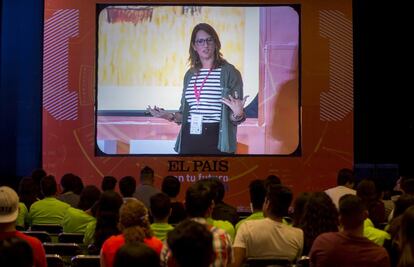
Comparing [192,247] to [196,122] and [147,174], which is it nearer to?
[147,174]

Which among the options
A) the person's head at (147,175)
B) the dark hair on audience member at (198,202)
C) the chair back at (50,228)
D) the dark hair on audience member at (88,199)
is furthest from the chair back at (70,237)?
the person's head at (147,175)

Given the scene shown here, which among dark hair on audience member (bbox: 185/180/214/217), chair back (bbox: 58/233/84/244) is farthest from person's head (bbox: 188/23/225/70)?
dark hair on audience member (bbox: 185/180/214/217)

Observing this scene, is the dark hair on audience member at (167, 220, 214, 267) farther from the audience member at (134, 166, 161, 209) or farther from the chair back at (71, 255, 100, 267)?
the audience member at (134, 166, 161, 209)

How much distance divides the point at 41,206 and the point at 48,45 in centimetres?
544

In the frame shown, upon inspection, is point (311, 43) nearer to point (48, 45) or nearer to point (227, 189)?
point (227, 189)

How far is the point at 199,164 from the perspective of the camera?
11.8 meters

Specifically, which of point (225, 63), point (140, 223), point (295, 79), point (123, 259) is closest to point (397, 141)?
point (295, 79)

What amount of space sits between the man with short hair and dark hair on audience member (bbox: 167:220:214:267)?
1232 millimetres

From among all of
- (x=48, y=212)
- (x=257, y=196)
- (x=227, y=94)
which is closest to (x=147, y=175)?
(x=48, y=212)

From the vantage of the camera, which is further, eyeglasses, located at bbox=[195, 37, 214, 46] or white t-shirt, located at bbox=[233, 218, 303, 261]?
eyeglasses, located at bbox=[195, 37, 214, 46]

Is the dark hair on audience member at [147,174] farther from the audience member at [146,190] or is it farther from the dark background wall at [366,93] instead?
the dark background wall at [366,93]

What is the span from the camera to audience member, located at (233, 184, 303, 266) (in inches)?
183

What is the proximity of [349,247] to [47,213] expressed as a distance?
3923 millimetres

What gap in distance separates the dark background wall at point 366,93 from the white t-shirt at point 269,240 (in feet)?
26.5
